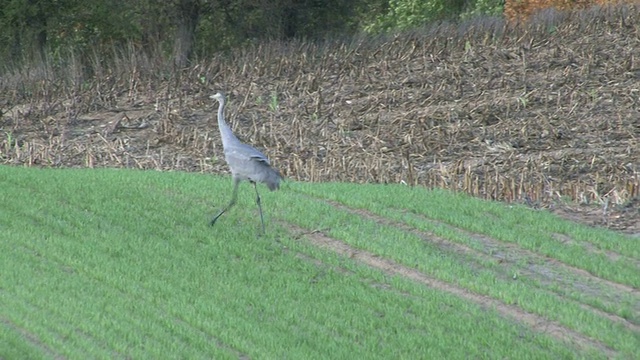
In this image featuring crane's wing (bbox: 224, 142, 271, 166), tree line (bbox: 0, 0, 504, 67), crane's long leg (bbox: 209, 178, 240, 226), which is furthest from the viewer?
tree line (bbox: 0, 0, 504, 67)

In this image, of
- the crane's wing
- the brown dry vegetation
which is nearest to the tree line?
the brown dry vegetation

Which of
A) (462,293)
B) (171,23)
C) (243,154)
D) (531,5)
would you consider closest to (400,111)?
(243,154)

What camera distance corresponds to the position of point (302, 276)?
36.5 feet

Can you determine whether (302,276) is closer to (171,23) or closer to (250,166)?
(250,166)

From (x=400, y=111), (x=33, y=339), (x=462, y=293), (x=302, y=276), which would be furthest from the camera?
(x=400, y=111)

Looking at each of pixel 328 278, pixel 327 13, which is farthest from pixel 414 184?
Result: pixel 327 13

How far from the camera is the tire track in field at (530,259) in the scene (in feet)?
35.8

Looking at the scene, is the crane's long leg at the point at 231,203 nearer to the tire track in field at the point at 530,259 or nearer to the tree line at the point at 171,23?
the tire track in field at the point at 530,259

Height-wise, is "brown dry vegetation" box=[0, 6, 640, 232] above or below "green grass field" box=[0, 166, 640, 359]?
below

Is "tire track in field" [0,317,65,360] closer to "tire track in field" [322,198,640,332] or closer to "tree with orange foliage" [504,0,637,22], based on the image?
"tire track in field" [322,198,640,332]

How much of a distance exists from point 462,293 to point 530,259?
139 cm

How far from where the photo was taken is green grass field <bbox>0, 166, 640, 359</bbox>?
9.23 m

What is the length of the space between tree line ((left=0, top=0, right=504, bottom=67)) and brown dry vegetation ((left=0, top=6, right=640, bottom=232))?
156 inches

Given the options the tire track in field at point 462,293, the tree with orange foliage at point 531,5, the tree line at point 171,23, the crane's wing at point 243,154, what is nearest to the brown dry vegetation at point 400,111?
the tire track in field at point 462,293
